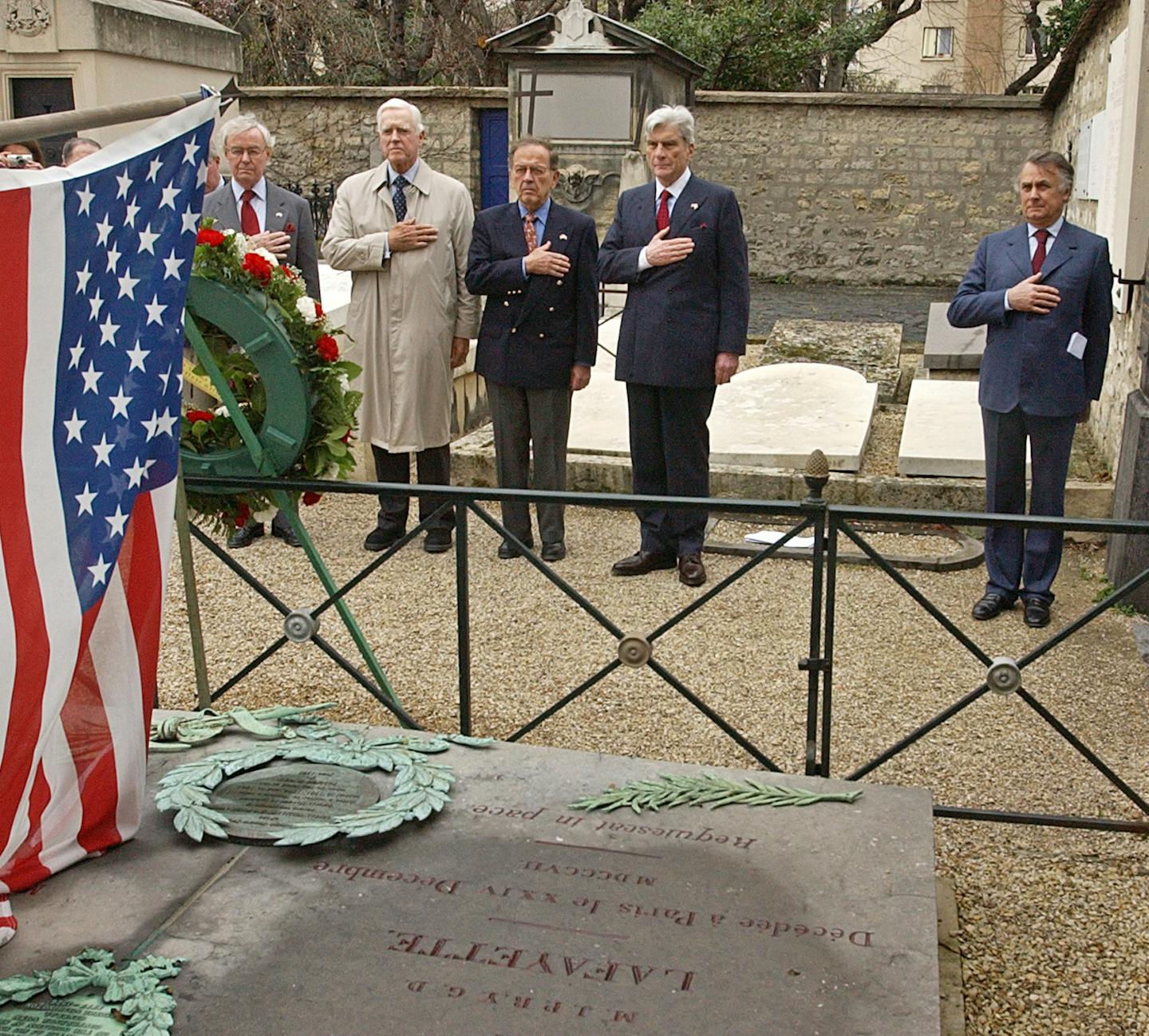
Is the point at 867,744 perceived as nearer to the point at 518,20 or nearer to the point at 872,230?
the point at 872,230

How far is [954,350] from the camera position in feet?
28.8

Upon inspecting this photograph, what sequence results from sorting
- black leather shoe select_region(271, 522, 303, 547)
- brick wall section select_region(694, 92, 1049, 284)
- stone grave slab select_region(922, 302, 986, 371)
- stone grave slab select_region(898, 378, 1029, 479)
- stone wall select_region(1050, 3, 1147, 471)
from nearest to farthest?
black leather shoe select_region(271, 522, 303, 547)
stone grave slab select_region(898, 378, 1029, 479)
stone wall select_region(1050, 3, 1147, 471)
stone grave slab select_region(922, 302, 986, 371)
brick wall section select_region(694, 92, 1049, 284)

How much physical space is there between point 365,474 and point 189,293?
3.32 m

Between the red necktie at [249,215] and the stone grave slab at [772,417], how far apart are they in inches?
75.8

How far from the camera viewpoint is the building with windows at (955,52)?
83.3 feet

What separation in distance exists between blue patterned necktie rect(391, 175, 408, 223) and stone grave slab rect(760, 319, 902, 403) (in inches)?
144

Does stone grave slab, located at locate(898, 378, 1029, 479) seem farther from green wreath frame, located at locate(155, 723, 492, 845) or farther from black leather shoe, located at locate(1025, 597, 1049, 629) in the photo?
green wreath frame, located at locate(155, 723, 492, 845)

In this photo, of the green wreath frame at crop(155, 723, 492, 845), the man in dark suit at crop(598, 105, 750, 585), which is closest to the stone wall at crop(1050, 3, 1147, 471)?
the man in dark suit at crop(598, 105, 750, 585)

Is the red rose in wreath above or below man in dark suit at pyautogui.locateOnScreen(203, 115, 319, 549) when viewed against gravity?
below

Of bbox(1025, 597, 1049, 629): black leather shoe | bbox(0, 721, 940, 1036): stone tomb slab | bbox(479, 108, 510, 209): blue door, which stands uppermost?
bbox(479, 108, 510, 209): blue door

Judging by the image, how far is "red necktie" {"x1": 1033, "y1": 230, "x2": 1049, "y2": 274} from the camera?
5.25 m

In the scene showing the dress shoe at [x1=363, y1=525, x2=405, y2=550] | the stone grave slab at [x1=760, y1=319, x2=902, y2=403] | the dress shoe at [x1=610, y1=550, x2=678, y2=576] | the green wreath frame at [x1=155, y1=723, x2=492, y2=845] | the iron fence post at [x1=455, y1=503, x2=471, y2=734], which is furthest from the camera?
the stone grave slab at [x1=760, y1=319, x2=902, y2=403]

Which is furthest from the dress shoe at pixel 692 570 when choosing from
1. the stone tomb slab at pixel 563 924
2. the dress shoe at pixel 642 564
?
the stone tomb slab at pixel 563 924

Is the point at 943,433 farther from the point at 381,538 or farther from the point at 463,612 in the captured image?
the point at 463,612
